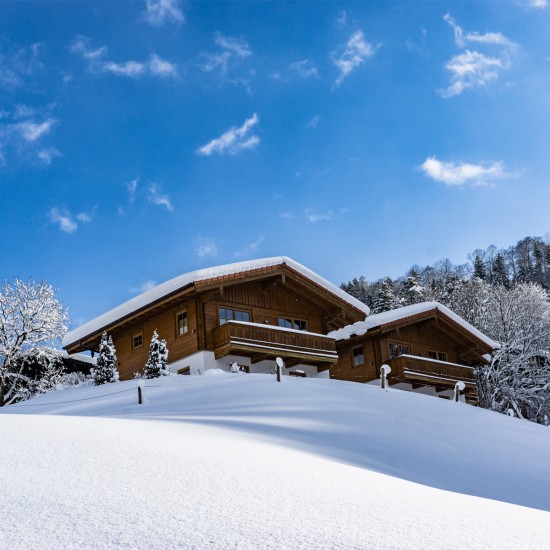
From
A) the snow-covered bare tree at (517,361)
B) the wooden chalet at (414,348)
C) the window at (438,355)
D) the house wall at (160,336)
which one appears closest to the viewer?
the house wall at (160,336)

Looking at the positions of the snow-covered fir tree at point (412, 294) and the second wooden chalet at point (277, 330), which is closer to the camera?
the second wooden chalet at point (277, 330)

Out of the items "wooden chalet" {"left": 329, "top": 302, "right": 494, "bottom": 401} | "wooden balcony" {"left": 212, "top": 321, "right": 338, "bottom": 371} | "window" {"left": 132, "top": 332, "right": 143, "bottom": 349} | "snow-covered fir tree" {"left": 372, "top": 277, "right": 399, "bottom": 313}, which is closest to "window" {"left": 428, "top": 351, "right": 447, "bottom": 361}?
"wooden chalet" {"left": 329, "top": 302, "right": 494, "bottom": 401}

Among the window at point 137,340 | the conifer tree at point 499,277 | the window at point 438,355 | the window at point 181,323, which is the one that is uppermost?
the conifer tree at point 499,277

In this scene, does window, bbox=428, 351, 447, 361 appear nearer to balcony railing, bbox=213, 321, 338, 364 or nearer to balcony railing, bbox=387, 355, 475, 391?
balcony railing, bbox=387, 355, 475, 391

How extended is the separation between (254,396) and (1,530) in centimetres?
1173

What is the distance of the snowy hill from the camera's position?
475cm

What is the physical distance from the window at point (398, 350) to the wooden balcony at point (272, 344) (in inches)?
243

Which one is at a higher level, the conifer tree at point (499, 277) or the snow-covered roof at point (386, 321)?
the conifer tree at point (499, 277)

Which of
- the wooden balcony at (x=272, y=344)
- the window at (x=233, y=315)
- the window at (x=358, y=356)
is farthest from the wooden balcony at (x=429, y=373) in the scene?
the window at (x=233, y=315)

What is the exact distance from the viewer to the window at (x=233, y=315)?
25.7 metres

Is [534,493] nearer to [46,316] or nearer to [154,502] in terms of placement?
[154,502]

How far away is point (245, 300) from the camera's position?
26734mm

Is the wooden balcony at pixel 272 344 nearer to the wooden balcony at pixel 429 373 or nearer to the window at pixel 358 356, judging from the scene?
the wooden balcony at pixel 429 373

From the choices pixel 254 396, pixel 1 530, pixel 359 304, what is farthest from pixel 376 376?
pixel 1 530
